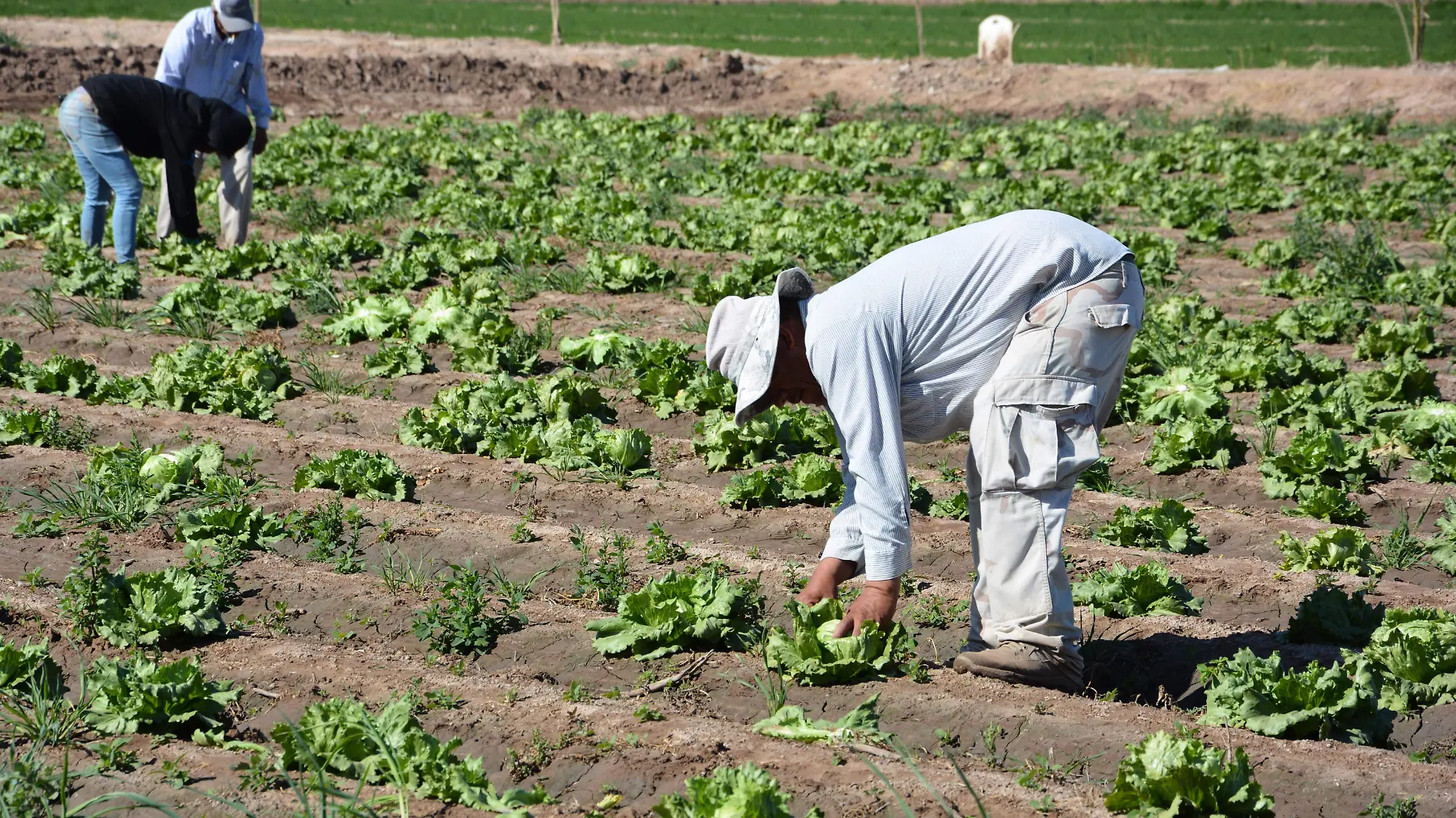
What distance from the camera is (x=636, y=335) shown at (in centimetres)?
837

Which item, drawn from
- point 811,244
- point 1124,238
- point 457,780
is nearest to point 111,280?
point 811,244

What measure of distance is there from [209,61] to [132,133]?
2.69ft

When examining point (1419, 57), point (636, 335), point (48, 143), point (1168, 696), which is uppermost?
point (1419, 57)

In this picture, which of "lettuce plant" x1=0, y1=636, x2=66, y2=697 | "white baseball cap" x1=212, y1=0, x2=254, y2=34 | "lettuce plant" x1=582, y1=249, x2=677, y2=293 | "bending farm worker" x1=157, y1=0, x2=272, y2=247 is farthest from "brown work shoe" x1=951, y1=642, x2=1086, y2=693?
"white baseball cap" x1=212, y1=0, x2=254, y2=34

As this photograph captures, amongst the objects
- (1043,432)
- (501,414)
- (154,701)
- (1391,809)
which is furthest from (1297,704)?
(501,414)

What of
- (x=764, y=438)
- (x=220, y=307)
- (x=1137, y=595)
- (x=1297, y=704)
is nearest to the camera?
(x=1297, y=704)

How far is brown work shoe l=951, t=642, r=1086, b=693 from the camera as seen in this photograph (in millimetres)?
3900

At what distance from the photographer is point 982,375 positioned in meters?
3.85

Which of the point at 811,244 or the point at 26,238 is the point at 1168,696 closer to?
the point at 811,244

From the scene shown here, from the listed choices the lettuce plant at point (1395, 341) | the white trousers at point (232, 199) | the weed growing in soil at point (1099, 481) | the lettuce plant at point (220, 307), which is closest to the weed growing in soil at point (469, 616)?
the weed growing in soil at point (1099, 481)

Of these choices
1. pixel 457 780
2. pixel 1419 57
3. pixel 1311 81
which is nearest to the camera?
pixel 457 780

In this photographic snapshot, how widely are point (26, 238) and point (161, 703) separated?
8.67m

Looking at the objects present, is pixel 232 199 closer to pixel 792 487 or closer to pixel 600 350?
pixel 600 350

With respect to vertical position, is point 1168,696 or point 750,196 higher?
point 750,196
